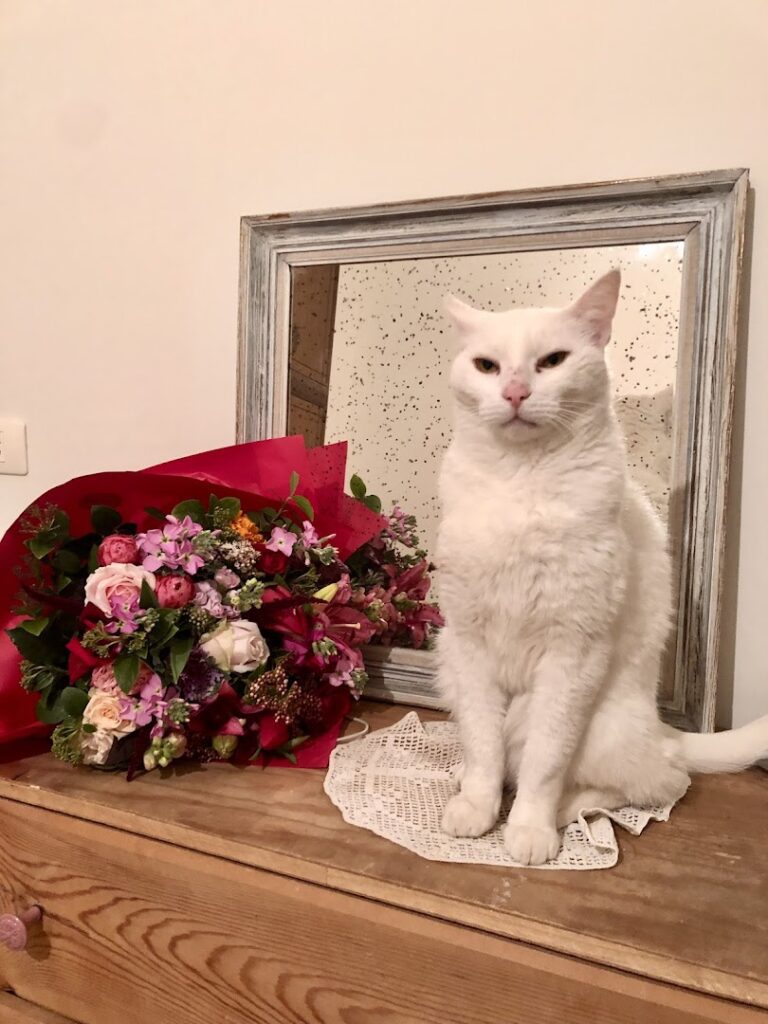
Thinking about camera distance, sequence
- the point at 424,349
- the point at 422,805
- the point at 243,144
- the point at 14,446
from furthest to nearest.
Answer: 1. the point at 14,446
2. the point at 243,144
3. the point at 424,349
4. the point at 422,805

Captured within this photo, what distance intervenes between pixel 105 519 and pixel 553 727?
Result: 1.83 ft

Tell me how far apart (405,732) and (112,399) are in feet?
2.66

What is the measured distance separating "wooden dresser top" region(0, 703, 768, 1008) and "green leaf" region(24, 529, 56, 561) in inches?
9.8

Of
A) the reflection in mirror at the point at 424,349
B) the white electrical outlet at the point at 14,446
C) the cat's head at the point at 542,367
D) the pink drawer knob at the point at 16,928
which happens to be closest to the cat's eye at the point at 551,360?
the cat's head at the point at 542,367

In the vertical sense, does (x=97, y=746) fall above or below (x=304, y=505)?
below

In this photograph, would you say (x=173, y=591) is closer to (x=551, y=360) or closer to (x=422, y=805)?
(x=422, y=805)

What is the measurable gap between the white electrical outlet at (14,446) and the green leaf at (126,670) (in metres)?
→ 0.78

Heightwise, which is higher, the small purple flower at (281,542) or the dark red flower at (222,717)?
the small purple flower at (281,542)

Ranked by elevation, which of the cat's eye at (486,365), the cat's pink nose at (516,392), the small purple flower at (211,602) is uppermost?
the cat's eye at (486,365)

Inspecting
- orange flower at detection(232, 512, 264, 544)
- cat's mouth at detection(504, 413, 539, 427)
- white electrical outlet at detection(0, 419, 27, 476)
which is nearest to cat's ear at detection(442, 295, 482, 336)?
cat's mouth at detection(504, 413, 539, 427)

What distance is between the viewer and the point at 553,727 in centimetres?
70

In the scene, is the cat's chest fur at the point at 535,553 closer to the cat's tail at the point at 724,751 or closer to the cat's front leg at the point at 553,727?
the cat's front leg at the point at 553,727

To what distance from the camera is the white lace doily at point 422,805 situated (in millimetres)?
663

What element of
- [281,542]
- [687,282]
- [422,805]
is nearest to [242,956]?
[422,805]
